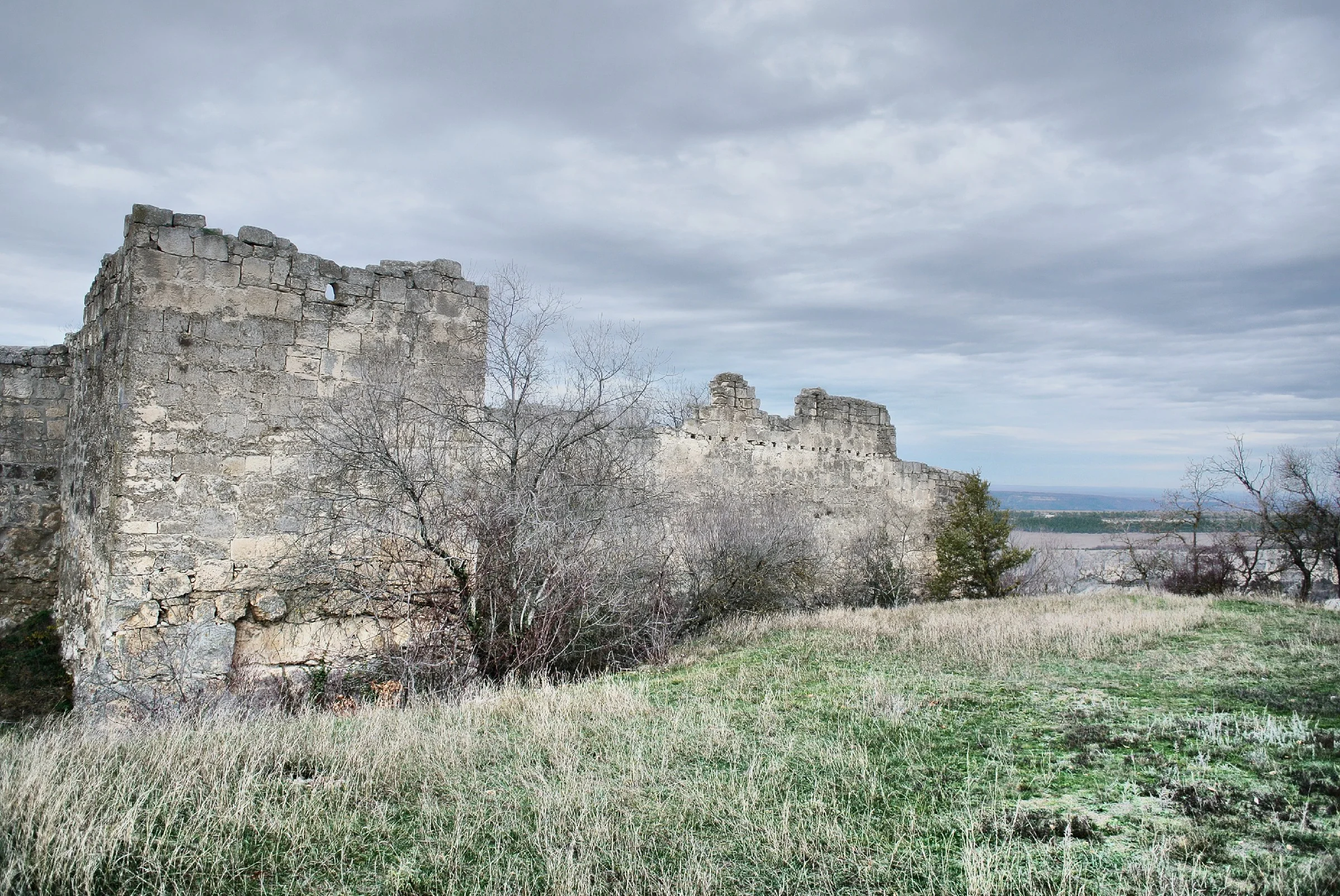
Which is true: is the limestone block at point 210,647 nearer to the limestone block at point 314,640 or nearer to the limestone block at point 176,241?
the limestone block at point 314,640

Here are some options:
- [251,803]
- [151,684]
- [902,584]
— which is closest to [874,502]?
[902,584]

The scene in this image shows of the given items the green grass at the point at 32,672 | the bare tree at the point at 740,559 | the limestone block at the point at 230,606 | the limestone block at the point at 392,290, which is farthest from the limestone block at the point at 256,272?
the bare tree at the point at 740,559

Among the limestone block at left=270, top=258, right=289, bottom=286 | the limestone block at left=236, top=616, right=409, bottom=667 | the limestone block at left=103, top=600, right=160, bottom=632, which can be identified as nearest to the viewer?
the limestone block at left=103, top=600, right=160, bottom=632

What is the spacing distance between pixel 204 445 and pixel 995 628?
27.2ft

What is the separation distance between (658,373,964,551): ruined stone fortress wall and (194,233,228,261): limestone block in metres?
8.45

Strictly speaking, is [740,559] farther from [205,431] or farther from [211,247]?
[211,247]

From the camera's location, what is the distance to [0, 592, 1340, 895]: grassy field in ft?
11.0

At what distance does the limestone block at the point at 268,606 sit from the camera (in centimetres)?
830

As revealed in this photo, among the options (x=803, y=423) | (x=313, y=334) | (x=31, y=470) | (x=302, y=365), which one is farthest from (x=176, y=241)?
(x=803, y=423)

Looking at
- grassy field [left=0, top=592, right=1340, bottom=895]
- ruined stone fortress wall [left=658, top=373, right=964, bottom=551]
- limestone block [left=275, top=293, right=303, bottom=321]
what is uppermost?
limestone block [left=275, top=293, right=303, bottom=321]

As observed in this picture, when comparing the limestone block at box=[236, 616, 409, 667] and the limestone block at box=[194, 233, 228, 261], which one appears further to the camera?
the limestone block at box=[236, 616, 409, 667]

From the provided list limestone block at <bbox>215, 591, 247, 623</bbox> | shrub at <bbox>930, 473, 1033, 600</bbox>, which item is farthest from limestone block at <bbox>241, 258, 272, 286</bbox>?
shrub at <bbox>930, 473, 1033, 600</bbox>

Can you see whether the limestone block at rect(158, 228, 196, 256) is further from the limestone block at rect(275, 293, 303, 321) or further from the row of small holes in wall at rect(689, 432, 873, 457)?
the row of small holes in wall at rect(689, 432, 873, 457)

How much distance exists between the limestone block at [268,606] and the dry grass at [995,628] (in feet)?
13.2
